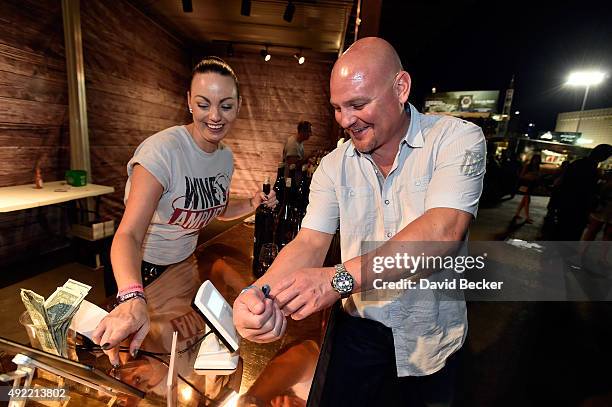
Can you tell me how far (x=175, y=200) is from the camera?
1792mm

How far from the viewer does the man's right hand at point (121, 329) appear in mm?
971

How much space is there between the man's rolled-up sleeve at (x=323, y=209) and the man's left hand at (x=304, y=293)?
1.57ft

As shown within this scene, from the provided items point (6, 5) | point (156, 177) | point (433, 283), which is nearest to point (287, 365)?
point (433, 283)

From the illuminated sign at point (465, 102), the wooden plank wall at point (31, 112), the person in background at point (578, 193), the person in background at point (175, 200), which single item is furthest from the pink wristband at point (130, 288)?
the illuminated sign at point (465, 102)

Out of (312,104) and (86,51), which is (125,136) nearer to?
(86,51)

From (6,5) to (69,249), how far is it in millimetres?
3159

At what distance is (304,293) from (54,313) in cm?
74

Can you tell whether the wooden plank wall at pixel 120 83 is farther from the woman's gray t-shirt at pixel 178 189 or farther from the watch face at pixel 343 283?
the watch face at pixel 343 283

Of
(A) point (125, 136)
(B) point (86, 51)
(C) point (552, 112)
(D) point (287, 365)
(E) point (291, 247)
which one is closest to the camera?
(D) point (287, 365)

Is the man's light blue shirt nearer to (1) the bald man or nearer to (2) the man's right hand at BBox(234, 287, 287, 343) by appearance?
(1) the bald man

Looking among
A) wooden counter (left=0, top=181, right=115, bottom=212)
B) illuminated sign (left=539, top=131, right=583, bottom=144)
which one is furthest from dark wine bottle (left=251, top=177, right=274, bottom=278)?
illuminated sign (left=539, top=131, right=583, bottom=144)

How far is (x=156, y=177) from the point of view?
1.57m

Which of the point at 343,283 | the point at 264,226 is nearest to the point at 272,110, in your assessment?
the point at 264,226

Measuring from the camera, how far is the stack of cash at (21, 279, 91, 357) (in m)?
0.85
